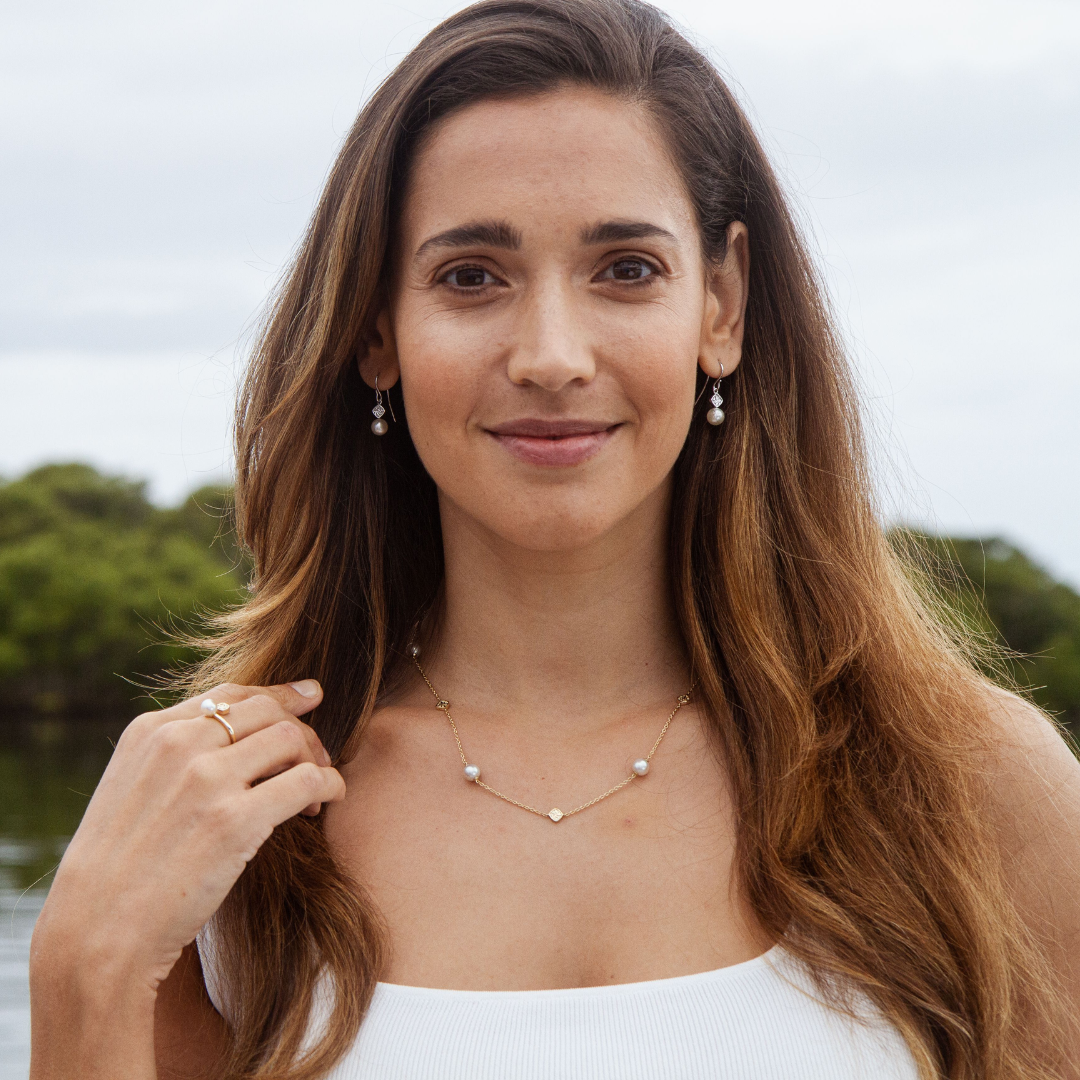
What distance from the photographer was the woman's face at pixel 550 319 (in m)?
2.62

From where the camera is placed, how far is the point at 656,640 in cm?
307

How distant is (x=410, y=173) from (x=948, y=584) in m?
1.61

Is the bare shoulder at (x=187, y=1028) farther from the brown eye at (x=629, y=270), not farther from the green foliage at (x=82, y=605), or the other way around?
the green foliage at (x=82, y=605)

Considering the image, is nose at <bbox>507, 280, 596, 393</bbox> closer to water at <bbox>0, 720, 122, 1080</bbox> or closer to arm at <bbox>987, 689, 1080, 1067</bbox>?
arm at <bbox>987, 689, 1080, 1067</bbox>

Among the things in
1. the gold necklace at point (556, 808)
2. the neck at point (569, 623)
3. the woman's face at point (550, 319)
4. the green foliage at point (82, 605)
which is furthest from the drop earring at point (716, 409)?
the green foliage at point (82, 605)

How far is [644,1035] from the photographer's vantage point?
2434mm

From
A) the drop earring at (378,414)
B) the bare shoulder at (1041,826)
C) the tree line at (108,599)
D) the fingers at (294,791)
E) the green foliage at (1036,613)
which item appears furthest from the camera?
the tree line at (108,599)

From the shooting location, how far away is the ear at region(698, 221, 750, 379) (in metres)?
2.95

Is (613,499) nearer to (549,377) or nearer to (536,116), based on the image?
(549,377)

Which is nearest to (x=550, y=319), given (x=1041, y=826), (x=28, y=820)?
(x=1041, y=826)

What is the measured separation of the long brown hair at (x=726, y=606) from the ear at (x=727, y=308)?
33mm

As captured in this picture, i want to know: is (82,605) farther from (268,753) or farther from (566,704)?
(268,753)

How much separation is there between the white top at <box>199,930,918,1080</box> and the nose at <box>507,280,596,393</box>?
108cm

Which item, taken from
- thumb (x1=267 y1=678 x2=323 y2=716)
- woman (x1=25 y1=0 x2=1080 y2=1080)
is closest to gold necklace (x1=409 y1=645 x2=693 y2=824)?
woman (x1=25 y1=0 x2=1080 y2=1080)
